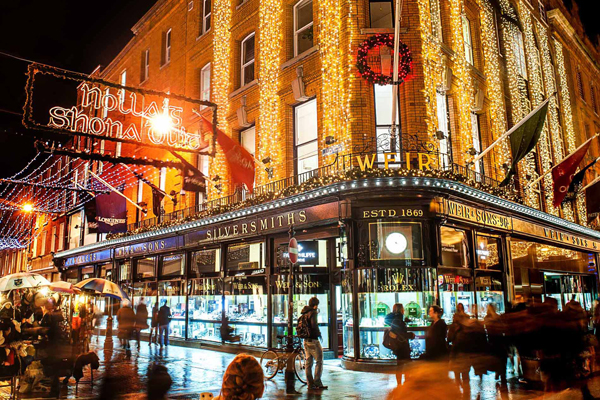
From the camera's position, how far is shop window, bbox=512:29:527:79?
21.8 m

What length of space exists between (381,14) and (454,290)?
29.5 ft

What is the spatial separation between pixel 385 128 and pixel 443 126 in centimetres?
253

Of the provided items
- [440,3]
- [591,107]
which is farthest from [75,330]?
[591,107]

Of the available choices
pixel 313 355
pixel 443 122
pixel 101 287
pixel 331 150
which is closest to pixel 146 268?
pixel 101 287

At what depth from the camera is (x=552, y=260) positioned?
70.6 feet

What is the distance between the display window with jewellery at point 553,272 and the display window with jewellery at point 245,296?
8880mm

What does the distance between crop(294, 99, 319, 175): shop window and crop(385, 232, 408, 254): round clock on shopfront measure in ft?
12.4

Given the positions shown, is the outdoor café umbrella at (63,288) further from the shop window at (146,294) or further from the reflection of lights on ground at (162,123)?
the shop window at (146,294)

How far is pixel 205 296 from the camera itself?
19.3 m

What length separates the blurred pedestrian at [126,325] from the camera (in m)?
16.5

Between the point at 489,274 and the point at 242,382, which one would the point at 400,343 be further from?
the point at 489,274

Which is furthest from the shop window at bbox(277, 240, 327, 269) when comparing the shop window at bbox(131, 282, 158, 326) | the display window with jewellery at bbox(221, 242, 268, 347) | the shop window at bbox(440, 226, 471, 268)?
the shop window at bbox(131, 282, 158, 326)

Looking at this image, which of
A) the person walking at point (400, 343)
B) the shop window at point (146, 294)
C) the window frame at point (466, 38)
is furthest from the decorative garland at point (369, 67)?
the shop window at point (146, 294)

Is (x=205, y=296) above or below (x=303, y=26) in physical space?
below
